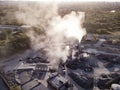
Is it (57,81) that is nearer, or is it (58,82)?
(58,82)

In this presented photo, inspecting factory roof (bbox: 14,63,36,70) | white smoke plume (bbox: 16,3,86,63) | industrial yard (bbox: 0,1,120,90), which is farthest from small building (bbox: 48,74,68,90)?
white smoke plume (bbox: 16,3,86,63)

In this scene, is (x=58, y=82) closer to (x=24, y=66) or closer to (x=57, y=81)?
(x=57, y=81)

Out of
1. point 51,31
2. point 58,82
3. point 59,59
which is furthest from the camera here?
point 51,31

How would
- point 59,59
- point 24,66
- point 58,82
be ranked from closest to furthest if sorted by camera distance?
point 58,82, point 24,66, point 59,59

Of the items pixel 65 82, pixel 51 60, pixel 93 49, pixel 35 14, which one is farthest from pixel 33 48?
pixel 35 14

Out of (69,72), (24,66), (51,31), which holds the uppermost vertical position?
(51,31)

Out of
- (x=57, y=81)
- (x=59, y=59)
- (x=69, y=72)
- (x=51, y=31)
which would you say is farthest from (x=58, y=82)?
(x=51, y=31)

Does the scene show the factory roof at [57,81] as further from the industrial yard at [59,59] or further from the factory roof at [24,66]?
the factory roof at [24,66]

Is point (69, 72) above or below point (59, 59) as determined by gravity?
below
